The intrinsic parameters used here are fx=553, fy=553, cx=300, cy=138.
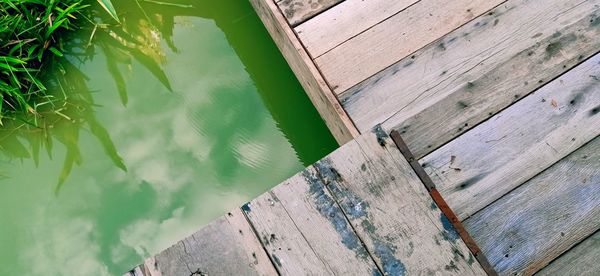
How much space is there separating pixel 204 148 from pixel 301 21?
61cm

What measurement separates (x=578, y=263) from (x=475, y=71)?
2.04ft

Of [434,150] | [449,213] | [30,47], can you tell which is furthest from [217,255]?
[30,47]

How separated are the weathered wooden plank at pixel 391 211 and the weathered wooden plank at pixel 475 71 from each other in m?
0.35

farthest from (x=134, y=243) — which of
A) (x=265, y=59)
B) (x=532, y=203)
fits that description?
(x=532, y=203)

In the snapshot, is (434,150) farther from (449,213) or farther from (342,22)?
(342,22)

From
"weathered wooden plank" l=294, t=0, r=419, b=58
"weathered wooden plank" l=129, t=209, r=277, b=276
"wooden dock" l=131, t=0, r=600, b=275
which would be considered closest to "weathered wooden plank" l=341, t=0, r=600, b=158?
"wooden dock" l=131, t=0, r=600, b=275

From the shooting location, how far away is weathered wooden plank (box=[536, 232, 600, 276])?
148 cm

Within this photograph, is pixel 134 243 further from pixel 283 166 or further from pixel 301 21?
pixel 301 21

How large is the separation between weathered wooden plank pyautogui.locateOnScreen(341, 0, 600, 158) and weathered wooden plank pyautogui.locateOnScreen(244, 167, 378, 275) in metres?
0.45

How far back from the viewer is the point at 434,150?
162 centimetres

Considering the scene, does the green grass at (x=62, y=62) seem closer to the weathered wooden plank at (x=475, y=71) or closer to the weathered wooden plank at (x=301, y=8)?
the weathered wooden plank at (x=301, y=8)

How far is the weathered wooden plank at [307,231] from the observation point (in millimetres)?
1209

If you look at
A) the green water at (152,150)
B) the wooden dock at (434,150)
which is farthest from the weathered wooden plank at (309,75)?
the green water at (152,150)

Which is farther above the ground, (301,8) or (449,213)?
(301,8)
